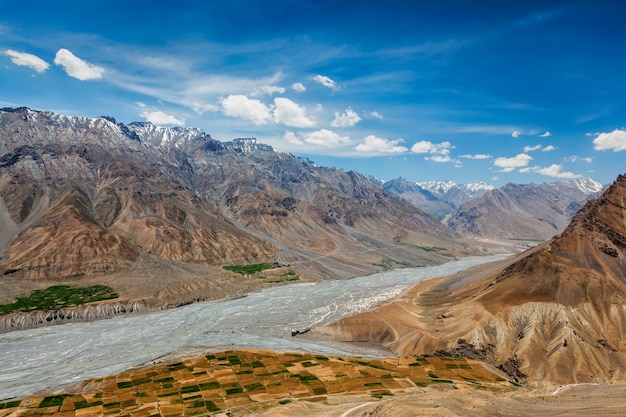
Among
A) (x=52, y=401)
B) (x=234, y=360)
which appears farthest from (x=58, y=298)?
(x=234, y=360)

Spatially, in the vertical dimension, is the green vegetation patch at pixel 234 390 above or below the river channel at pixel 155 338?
above

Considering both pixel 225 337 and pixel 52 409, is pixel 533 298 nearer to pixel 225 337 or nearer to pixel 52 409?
pixel 225 337

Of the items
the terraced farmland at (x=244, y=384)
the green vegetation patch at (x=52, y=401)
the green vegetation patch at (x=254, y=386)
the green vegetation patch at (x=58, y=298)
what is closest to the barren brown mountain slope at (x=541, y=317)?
the terraced farmland at (x=244, y=384)

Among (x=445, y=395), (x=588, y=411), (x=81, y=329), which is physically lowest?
(x=81, y=329)

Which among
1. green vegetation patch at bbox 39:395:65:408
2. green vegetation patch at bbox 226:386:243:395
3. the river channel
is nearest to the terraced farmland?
green vegetation patch at bbox 39:395:65:408

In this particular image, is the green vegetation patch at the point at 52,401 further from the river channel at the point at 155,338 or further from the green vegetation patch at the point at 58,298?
the green vegetation patch at the point at 58,298

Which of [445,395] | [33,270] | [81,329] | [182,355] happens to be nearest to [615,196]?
[445,395]
